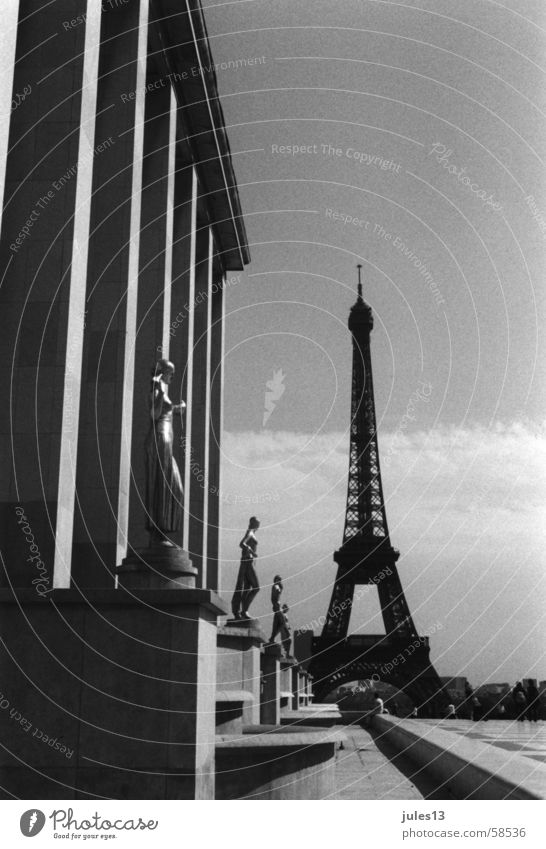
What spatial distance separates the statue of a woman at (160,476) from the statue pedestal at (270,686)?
16527 mm

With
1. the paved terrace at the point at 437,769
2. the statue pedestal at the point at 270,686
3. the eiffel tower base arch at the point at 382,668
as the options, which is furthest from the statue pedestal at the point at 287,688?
the eiffel tower base arch at the point at 382,668

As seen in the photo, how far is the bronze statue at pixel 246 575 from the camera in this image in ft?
79.2

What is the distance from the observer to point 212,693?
12.2 m

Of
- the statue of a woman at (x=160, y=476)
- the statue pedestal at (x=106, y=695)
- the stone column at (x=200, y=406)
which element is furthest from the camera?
the stone column at (x=200, y=406)

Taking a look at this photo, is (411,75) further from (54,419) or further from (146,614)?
(146,614)

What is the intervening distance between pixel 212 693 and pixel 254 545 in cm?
1229

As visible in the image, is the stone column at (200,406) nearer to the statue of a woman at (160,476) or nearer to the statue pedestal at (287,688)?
the statue pedestal at (287,688)

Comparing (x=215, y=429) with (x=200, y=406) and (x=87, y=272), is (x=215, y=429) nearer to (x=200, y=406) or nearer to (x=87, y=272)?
(x=200, y=406)

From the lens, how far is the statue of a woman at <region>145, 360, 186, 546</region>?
13305mm

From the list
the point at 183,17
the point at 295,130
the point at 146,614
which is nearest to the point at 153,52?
the point at 183,17

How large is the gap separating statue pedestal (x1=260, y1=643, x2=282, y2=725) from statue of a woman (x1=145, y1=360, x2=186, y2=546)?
54.2ft

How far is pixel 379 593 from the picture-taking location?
7625 cm

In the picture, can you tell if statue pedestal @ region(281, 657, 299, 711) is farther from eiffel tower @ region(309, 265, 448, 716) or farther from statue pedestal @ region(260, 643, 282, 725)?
eiffel tower @ region(309, 265, 448, 716)

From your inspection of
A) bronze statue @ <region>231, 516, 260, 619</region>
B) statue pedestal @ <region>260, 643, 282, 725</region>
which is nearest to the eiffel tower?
statue pedestal @ <region>260, 643, 282, 725</region>
